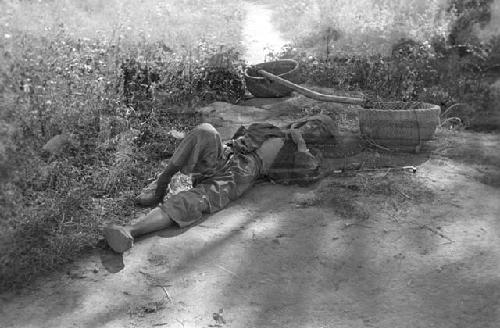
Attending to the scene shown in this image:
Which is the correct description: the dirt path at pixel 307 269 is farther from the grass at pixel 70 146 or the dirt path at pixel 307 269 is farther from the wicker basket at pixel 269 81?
the wicker basket at pixel 269 81

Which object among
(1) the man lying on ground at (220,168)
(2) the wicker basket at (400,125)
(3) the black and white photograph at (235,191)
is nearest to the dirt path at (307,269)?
(3) the black and white photograph at (235,191)

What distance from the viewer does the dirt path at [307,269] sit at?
11.2 ft

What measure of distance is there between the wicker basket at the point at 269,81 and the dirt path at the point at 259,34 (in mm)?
1477

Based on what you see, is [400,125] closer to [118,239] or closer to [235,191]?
[235,191]

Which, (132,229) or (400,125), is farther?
(400,125)

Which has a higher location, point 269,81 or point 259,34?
point 259,34

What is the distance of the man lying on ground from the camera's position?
431 centimetres

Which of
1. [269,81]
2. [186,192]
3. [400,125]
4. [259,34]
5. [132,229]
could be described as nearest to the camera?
[132,229]

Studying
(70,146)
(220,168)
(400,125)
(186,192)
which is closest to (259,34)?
(400,125)

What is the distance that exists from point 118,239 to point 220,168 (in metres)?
1.20

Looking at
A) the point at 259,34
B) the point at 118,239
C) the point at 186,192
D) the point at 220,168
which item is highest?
the point at 259,34

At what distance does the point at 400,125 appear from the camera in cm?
573

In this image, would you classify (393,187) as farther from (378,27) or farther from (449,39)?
(378,27)

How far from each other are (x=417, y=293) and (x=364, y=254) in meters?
0.53
